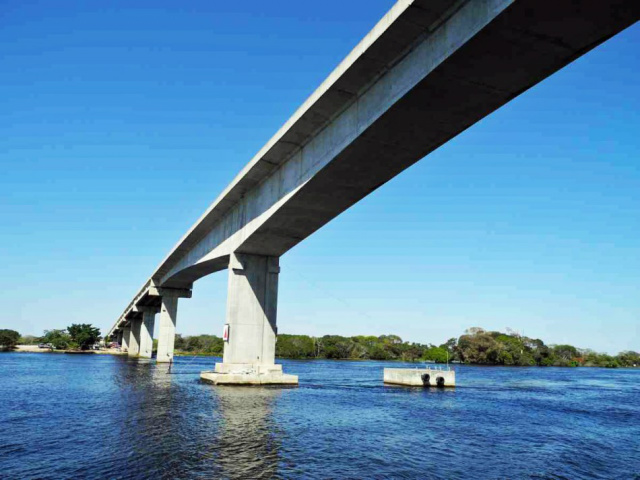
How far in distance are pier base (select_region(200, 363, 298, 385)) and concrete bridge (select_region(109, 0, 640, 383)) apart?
7 cm

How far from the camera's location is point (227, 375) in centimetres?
3156

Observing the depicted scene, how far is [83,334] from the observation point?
115 meters

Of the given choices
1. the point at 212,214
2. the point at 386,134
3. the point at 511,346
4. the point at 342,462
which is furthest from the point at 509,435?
the point at 511,346

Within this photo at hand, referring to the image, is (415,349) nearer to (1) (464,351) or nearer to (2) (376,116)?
(1) (464,351)

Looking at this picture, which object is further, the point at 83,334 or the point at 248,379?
the point at 83,334

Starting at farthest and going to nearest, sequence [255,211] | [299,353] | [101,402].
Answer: [299,353], [255,211], [101,402]

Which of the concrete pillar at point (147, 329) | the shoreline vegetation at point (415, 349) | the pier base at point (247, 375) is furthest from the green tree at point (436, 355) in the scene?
the pier base at point (247, 375)

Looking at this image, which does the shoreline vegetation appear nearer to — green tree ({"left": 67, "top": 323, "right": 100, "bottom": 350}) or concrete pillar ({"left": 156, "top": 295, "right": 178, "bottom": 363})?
green tree ({"left": 67, "top": 323, "right": 100, "bottom": 350})

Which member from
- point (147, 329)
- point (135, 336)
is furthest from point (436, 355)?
point (147, 329)

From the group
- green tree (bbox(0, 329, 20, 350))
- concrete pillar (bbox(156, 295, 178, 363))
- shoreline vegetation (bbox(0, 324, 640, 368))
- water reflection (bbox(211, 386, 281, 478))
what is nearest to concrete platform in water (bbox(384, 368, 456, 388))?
water reflection (bbox(211, 386, 281, 478))

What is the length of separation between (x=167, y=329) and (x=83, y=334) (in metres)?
65.2

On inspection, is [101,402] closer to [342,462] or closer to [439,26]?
[342,462]

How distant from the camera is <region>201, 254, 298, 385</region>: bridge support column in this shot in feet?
106

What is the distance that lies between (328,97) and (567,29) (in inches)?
369
